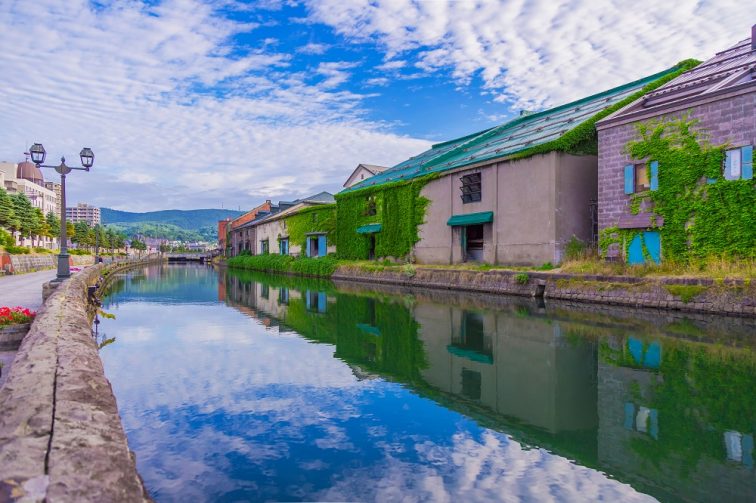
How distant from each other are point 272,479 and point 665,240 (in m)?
17.1

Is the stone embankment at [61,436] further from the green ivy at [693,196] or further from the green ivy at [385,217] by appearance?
the green ivy at [385,217]

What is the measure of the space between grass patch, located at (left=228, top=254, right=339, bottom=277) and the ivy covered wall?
70.2ft

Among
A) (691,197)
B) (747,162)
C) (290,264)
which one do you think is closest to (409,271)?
(691,197)

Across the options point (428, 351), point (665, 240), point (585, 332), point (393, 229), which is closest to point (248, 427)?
point (428, 351)

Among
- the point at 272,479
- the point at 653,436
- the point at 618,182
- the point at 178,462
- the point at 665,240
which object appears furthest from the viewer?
the point at 618,182

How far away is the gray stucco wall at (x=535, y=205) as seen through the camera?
2119 cm

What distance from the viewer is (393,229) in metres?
32.1

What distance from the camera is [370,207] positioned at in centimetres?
3522

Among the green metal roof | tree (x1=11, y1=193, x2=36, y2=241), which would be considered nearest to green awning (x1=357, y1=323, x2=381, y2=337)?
the green metal roof

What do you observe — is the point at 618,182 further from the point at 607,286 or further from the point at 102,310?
the point at 102,310

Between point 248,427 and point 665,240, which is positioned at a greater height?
point 665,240

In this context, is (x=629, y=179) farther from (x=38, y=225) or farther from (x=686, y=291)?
(x=38, y=225)

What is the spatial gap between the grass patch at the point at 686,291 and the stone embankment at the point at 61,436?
14415 mm

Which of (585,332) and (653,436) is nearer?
(653,436)
